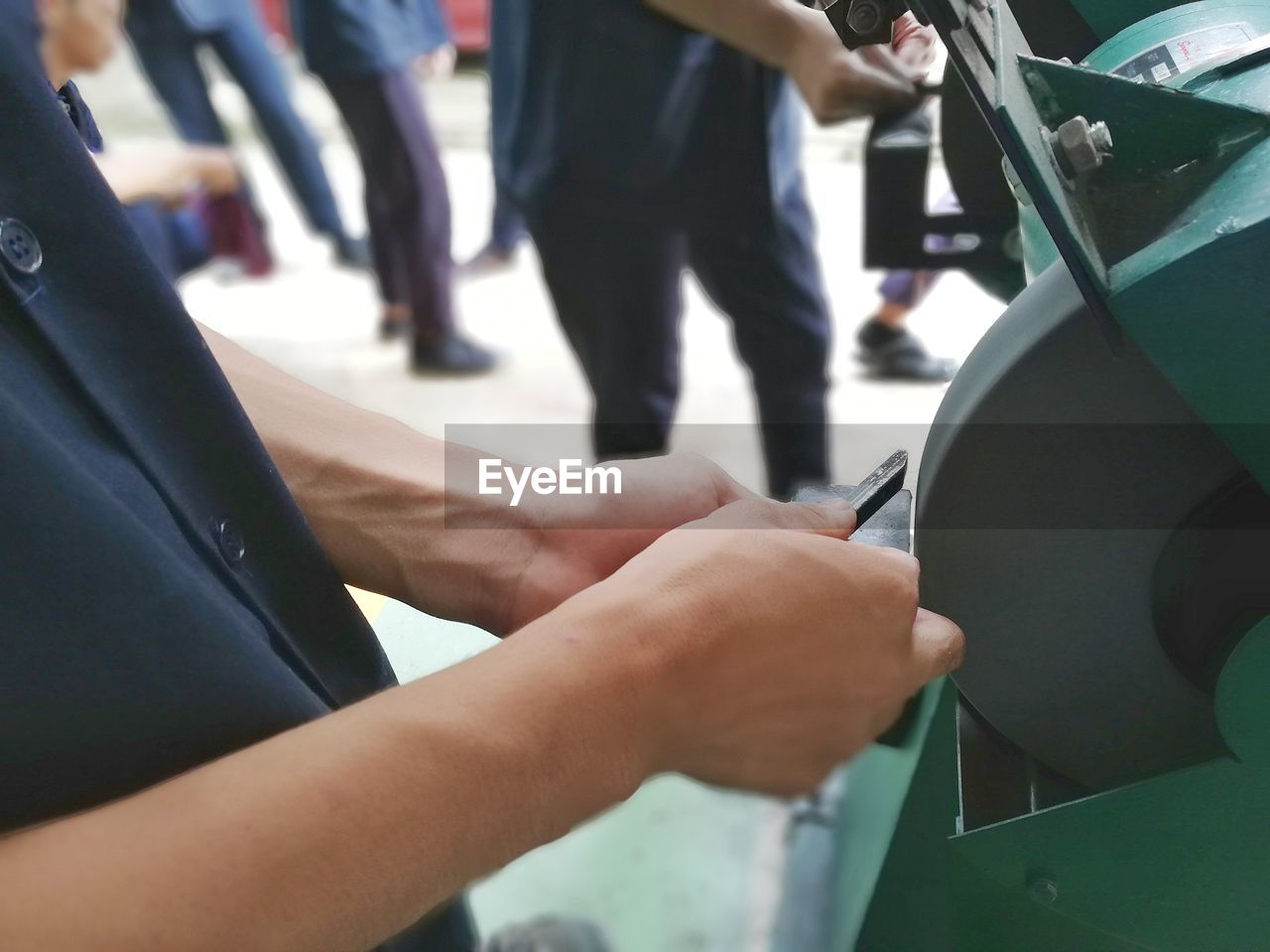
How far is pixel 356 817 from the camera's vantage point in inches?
14.3

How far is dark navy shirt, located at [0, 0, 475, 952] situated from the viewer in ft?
1.20

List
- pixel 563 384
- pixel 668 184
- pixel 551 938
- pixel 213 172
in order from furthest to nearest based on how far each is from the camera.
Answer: pixel 563 384
pixel 213 172
pixel 668 184
pixel 551 938

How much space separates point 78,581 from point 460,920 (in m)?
0.42

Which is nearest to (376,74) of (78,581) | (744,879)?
(744,879)

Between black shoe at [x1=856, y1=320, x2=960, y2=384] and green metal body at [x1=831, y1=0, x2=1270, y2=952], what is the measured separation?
199 mm

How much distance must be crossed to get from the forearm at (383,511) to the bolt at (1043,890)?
330mm

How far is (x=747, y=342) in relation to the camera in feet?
5.19

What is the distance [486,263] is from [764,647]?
8.57ft

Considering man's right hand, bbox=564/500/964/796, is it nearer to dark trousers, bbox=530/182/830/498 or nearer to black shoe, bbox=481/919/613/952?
black shoe, bbox=481/919/613/952

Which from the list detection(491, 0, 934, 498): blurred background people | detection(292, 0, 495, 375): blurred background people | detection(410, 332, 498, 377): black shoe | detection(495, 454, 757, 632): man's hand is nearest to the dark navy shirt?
detection(495, 454, 757, 632): man's hand

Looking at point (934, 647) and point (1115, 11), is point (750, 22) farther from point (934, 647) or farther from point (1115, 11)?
point (934, 647)

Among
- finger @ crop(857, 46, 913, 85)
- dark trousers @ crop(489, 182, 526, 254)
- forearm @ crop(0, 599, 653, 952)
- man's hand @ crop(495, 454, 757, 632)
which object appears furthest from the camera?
dark trousers @ crop(489, 182, 526, 254)

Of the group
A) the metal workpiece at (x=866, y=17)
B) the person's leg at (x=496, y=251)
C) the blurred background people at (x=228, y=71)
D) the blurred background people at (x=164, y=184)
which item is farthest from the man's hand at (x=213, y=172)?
the metal workpiece at (x=866, y=17)

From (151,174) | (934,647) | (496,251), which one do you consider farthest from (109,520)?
(496,251)
